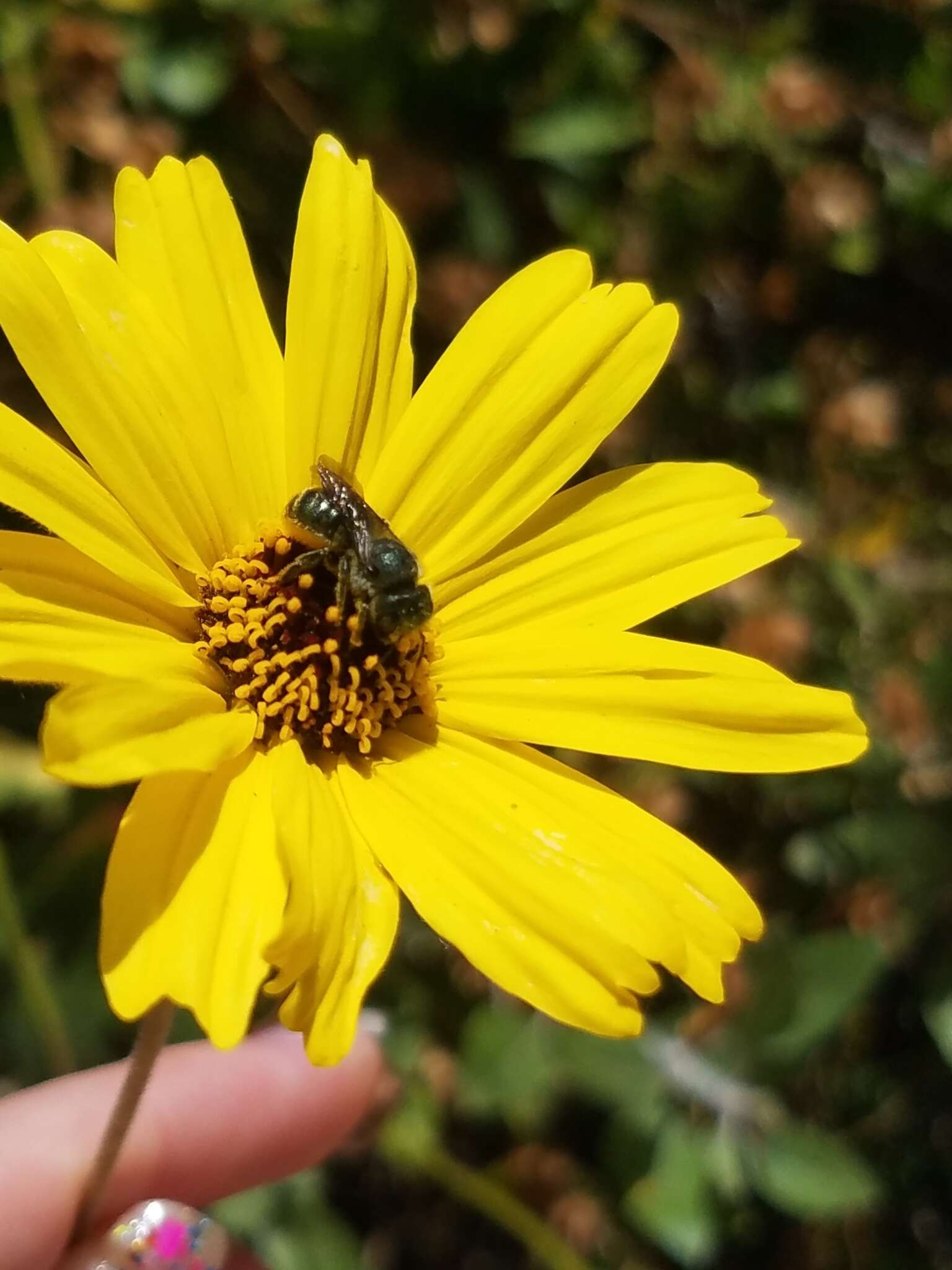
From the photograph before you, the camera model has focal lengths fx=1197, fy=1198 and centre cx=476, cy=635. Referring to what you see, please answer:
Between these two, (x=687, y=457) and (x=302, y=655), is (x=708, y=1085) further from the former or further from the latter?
(x=302, y=655)

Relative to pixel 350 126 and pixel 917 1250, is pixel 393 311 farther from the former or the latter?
pixel 917 1250

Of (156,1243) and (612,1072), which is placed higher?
(156,1243)

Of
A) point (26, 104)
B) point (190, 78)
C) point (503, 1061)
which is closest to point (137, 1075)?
point (503, 1061)

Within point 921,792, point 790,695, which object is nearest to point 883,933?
point 921,792

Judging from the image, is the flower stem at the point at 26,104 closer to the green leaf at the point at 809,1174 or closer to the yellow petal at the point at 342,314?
the yellow petal at the point at 342,314

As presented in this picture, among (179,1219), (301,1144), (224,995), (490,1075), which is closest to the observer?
(224,995)

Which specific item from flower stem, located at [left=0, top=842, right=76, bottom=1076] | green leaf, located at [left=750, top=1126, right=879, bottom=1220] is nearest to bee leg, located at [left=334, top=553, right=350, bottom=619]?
flower stem, located at [left=0, top=842, right=76, bottom=1076]

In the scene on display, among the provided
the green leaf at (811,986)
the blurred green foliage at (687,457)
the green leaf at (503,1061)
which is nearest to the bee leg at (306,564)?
the blurred green foliage at (687,457)

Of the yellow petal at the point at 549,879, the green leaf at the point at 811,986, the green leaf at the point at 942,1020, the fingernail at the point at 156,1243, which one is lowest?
the green leaf at the point at 942,1020
